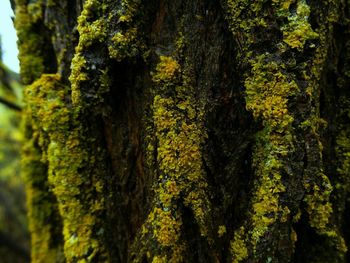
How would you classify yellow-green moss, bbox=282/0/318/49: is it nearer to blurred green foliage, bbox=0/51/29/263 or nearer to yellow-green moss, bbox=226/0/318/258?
yellow-green moss, bbox=226/0/318/258

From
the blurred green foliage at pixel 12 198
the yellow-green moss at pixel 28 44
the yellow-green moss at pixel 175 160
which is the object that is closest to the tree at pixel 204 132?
the yellow-green moss at pixel 175 160

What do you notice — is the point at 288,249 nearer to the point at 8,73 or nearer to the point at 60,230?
the point at 60,230

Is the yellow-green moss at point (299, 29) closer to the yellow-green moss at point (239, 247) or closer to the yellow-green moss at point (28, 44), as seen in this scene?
the yellow-green moss at point (239, 247)

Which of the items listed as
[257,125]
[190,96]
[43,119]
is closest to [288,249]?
[257,125]

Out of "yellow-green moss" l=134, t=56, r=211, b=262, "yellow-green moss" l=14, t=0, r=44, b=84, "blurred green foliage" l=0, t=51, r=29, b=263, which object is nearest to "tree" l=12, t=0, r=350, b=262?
"yellow-green moss" l=134, t=56, r=211, b=262

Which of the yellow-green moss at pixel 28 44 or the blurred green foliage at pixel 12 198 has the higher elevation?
the yellow-green moss at pixel 28 44

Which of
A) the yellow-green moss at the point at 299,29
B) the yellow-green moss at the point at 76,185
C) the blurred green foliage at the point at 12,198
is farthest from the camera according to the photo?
the blurred green foliage at the point at 12,198
